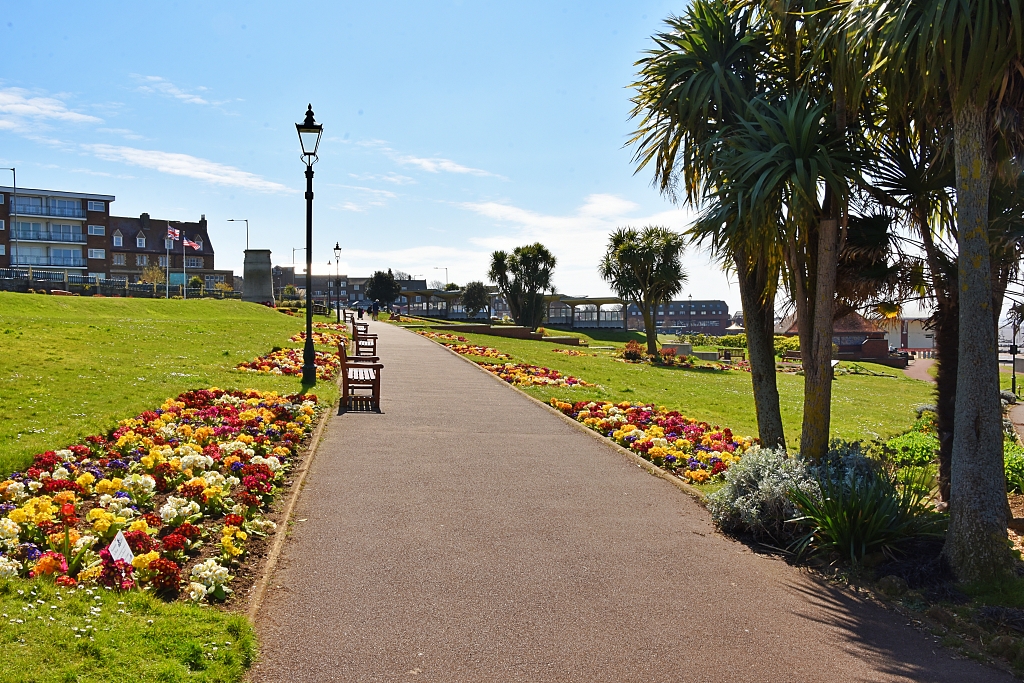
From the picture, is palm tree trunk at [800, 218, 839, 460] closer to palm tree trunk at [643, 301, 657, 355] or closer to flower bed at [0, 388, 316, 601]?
flower bed at [0, 388, 316, 601]

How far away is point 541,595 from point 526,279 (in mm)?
53463

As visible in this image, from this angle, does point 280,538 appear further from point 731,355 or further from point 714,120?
point 731,355

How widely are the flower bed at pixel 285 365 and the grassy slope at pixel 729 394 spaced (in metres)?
5.22

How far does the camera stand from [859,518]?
6.29m

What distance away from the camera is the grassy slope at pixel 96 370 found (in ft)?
29.8

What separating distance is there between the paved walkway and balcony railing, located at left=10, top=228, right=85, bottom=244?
254ft

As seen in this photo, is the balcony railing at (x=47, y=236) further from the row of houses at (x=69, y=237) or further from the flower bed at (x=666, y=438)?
the flower bed at (x=666, y=438)

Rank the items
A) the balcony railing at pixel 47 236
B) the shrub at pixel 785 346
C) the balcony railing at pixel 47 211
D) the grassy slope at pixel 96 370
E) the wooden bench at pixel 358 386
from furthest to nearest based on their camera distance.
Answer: the balcony railing at pixel 47 211
the balcony railing at pixel 47 236
the shrub at pixel 785 346
the wooden bench at pixel 358 386
the grassy slope at pixel 96 370

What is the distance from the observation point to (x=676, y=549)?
652 cm

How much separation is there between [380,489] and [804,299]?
5053mm

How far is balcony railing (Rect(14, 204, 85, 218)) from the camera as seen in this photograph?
7356cm

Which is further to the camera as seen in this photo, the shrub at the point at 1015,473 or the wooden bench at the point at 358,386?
the wooden bench at the point at 358,386

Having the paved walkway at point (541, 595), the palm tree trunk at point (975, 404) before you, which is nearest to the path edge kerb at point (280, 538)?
the paved walkway at point (541, 595)

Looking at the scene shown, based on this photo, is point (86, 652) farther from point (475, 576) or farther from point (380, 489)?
point (380, 489)
